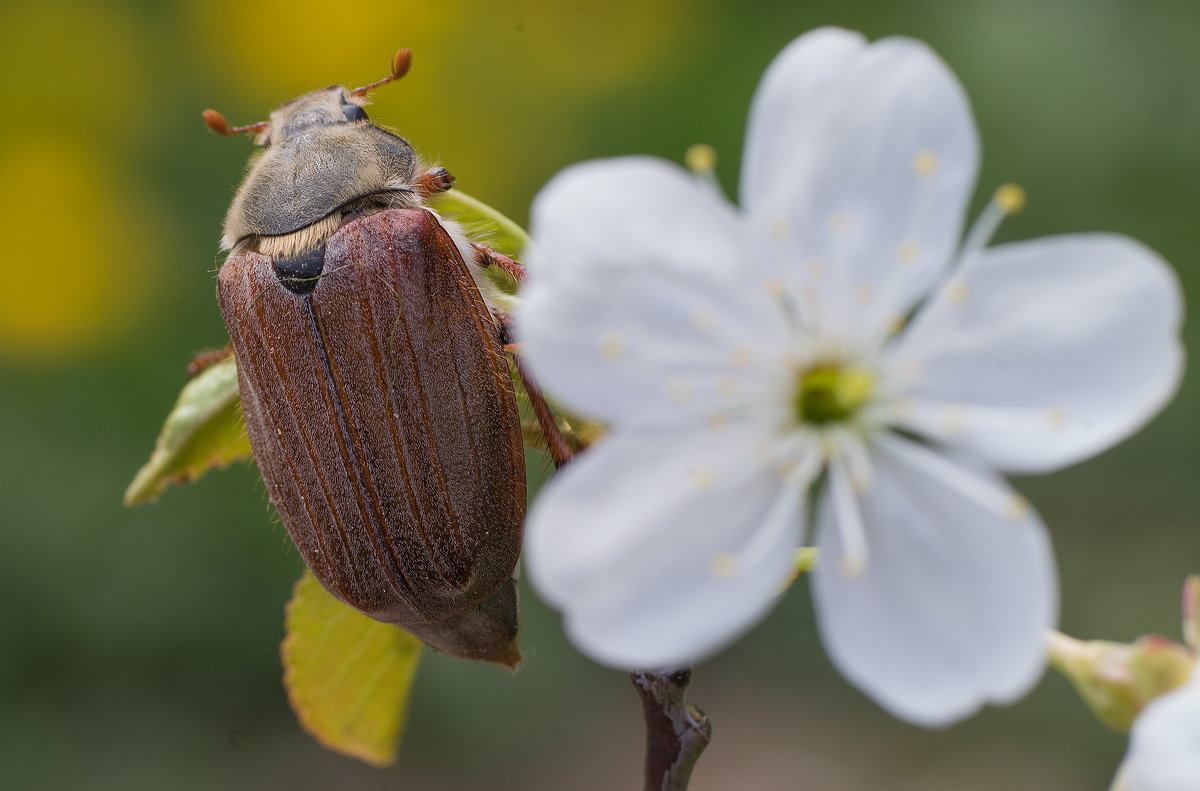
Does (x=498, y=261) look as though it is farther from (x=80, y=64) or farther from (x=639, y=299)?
(x=80, y=64)

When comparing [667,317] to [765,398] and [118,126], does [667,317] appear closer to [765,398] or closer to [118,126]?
[765,398]

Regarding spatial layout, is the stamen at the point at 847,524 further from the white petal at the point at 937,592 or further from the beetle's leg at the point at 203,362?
the beetle's leg at the point at 203,362

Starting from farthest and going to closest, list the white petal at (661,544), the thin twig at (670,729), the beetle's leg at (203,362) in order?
the beetle's leg at (203,362) → the thin twig at (670,729) → the white petal at (661,544)

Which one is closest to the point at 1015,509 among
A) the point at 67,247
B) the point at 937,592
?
the point at 937,592

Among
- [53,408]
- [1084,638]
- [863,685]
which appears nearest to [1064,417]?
[863,685]

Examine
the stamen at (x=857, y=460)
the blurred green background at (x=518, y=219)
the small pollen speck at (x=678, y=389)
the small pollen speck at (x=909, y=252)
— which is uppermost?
the small pollen speck at (x=909, y=252)

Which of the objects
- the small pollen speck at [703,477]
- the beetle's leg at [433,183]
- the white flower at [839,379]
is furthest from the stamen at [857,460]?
the beetle's leg at [433,183]

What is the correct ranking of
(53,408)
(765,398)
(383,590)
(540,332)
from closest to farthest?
(540,332) → (765,398) → (383,590) → (53,408)

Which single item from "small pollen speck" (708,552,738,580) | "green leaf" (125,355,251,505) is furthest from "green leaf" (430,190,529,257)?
"small pollen speck" (708,552,738,580)

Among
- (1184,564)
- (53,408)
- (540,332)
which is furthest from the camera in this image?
(1184,564)
